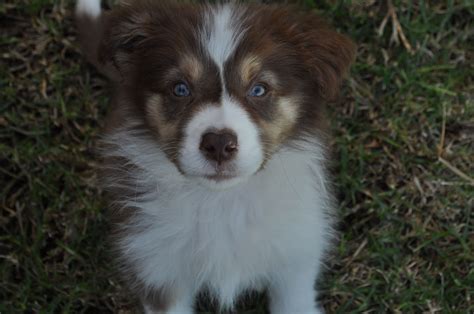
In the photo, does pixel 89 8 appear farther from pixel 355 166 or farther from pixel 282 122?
pixel 355 166

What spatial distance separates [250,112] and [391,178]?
173 centimetres

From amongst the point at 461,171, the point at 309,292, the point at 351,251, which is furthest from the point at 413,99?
the point at 309,292

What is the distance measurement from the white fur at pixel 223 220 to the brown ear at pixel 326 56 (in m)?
0.34

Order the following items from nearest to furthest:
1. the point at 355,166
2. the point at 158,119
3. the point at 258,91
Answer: the point at 258,91 → the point at 158,119 → the point at 355,166

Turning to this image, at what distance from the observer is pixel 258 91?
328 cm

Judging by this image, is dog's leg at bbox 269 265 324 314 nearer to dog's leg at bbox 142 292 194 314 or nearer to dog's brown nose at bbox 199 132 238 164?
dog's leg at bbox 142 292 194 314

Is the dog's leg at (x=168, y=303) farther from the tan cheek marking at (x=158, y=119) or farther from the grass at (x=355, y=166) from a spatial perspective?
the tan cheek marking at (x=158, y=119)

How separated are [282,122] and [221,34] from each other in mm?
492

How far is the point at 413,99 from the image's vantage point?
15.7ft

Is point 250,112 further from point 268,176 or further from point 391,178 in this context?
point 391,178

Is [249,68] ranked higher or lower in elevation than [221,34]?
lower

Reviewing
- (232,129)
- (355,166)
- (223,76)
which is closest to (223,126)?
(232,129)

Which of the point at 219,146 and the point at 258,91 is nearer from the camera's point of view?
the point at 219,146

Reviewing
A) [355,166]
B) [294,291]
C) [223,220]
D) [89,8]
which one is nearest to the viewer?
[223,220]
